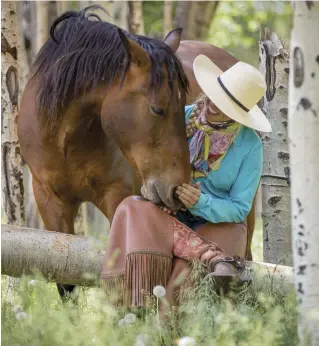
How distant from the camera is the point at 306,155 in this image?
3.71 metres

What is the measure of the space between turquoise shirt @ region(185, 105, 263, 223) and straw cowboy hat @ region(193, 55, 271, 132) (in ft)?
0.34

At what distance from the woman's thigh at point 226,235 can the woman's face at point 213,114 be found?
0.59 metres

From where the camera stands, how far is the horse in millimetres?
5184

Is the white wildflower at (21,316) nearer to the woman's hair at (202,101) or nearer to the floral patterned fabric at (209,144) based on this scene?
the floral patterned fabric at (209,144)

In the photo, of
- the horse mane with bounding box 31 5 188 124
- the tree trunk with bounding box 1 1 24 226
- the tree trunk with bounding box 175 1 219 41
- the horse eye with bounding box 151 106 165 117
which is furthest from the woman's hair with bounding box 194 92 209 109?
the tree trunk with bounding box 175 1 219 41

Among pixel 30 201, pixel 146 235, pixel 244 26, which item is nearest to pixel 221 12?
pixel 244 26

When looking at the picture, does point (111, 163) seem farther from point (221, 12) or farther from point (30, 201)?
point (221, 12)

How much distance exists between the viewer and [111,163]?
5.86m

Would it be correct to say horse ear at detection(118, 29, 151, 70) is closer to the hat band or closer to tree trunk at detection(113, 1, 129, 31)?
the hat band

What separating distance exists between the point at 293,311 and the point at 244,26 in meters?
17.8

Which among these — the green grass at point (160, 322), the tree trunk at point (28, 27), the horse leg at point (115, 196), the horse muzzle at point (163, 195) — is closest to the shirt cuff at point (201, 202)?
the horse muzzle at point (163, 195)

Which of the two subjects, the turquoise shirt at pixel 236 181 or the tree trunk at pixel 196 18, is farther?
the tree trunk at pixel 196 18

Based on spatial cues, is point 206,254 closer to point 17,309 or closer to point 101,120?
point 17,309

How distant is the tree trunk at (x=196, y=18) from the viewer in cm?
1495
